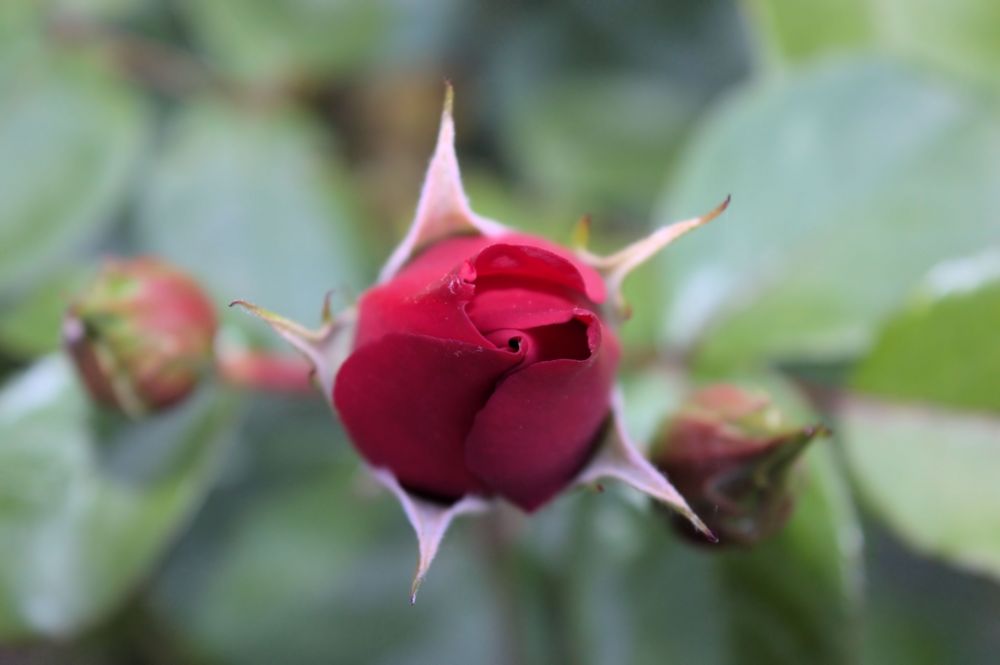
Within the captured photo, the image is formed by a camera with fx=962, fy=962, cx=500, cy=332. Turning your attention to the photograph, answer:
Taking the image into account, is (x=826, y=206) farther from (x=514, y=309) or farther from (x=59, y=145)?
(x=59, y=145)

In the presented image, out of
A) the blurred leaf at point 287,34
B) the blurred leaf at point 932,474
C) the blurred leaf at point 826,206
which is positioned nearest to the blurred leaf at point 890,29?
the blurred leaf at point 826,206

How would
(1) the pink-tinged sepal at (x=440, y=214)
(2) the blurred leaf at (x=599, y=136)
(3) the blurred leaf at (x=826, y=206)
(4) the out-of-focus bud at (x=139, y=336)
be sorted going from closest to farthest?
(1) the pink-tinged sepal at (x=440, y=214)
(4) the out-of-focus bud at (x=139, y=336)
(3) the blurred leaf at (x=826, y=206)
(2) the blurred leaf at (x=599, y=136)

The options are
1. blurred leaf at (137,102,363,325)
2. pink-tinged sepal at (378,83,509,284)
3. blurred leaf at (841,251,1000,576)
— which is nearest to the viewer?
pink-tinged sepal at (378,83,509,284)

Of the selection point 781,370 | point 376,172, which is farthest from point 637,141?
point 781,370

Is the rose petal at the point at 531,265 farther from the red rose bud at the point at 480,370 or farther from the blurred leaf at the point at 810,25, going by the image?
the blurred leaf at the point at 810,25

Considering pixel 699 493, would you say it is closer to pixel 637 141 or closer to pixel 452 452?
pixel 452 452

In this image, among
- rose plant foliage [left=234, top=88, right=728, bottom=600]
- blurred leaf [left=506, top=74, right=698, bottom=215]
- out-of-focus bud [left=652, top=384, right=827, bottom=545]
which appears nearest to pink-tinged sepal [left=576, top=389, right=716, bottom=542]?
rose plant foliage [left=234, top=88, right=728, bottom=600]

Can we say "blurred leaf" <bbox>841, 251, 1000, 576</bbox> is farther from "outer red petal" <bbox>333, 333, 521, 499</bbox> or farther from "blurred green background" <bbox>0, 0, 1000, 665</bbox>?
"outer red petal" <bbox>333, 333, 521, 499</bbox>
